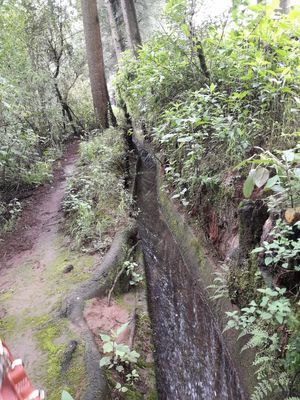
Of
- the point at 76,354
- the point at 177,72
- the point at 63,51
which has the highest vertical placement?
the point at 63,51

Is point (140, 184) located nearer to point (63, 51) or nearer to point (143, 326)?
point (143, 326)

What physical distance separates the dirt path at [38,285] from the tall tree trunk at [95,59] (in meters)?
5.78

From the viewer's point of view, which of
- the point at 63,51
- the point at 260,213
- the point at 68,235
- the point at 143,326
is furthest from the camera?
the point at 63,51

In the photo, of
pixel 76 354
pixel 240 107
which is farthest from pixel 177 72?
pixel 76 354

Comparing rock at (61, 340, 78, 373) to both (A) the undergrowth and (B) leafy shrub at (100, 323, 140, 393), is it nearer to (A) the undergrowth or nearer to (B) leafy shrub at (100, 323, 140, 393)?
(B) leafy shrub at (100, 323, 140, 393)

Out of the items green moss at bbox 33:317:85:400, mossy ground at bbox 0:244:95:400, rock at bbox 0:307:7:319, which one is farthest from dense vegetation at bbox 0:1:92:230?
green moss at bbox 33:317:85:400

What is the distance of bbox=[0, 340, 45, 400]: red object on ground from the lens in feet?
5.88

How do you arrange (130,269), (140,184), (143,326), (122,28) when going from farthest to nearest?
(122,28) < (140,184) < (130,269) < (143,326)

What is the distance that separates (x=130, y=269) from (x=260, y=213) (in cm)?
232

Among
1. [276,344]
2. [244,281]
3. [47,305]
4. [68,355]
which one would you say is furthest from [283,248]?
[47,305]

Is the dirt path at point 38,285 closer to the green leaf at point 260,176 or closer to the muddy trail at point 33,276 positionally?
the muddy trail at point 33,276

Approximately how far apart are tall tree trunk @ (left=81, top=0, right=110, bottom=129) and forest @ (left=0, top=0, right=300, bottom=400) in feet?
12.3

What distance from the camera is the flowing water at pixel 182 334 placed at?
396 cm

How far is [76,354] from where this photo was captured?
3.77 metres
